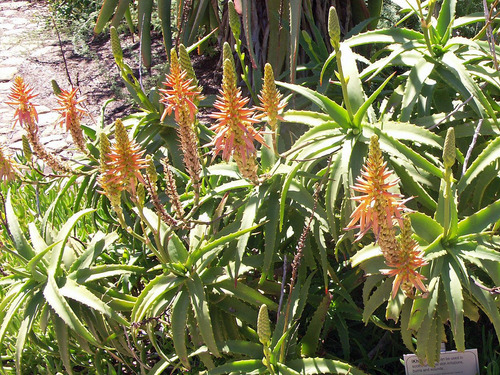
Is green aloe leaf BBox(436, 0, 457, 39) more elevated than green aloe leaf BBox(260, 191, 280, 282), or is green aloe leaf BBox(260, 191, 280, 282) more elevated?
green aloe leaf BBox(436, 0, 457, 39)

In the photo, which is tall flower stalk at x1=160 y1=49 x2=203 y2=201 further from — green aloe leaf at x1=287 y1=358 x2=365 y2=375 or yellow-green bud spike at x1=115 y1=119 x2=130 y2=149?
green aloe leaf at x1=287 y1=358 x2=365 y2=375

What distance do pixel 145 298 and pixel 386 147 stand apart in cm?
78

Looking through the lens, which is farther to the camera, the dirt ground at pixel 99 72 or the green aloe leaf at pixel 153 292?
the dirt ground at pixel 99 72

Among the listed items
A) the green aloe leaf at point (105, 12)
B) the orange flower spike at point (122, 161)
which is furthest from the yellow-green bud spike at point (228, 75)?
the green aloe leaf at point (105, 12)

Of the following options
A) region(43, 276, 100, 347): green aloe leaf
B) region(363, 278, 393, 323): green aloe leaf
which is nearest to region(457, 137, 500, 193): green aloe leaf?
region(363, 278, 393, 323): green aloe leaf

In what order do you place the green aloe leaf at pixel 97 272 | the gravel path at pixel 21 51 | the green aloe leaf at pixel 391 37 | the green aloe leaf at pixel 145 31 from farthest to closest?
the gravel path at pixel 21 51, the green aloe leaf at pixel 145 31, the green aloe leaf at pixel 391 37, the green aloe leaf at pixel 97 272

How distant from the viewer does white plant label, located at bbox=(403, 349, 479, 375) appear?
1737mm

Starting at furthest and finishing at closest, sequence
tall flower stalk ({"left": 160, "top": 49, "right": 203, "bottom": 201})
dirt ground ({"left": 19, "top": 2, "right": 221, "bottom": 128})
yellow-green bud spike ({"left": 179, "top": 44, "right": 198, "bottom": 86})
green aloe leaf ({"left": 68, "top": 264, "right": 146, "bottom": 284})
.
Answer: dirt ground ({"left": 19, "top": 2, "right": 221, "bottom": 128}) → green aloe leaf ({"left": 68, "top": 264, "right": 146, "bottom": 284}) → yellow-green bud spike ({"left": 179, "top": 44, "right": 198, "bottom": 86}) → tall flower stalk ({"left": 160, "top": 49, "right": 203, "bottom": 201})

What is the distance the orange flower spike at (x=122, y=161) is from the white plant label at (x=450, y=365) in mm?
926

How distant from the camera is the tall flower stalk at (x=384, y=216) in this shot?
3.85ft

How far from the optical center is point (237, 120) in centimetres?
138

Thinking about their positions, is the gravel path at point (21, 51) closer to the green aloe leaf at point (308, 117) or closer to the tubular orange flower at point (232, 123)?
the green aloe leaf at point (308, 117)

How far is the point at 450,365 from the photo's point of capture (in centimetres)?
176

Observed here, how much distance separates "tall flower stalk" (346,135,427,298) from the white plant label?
0.49 meters
